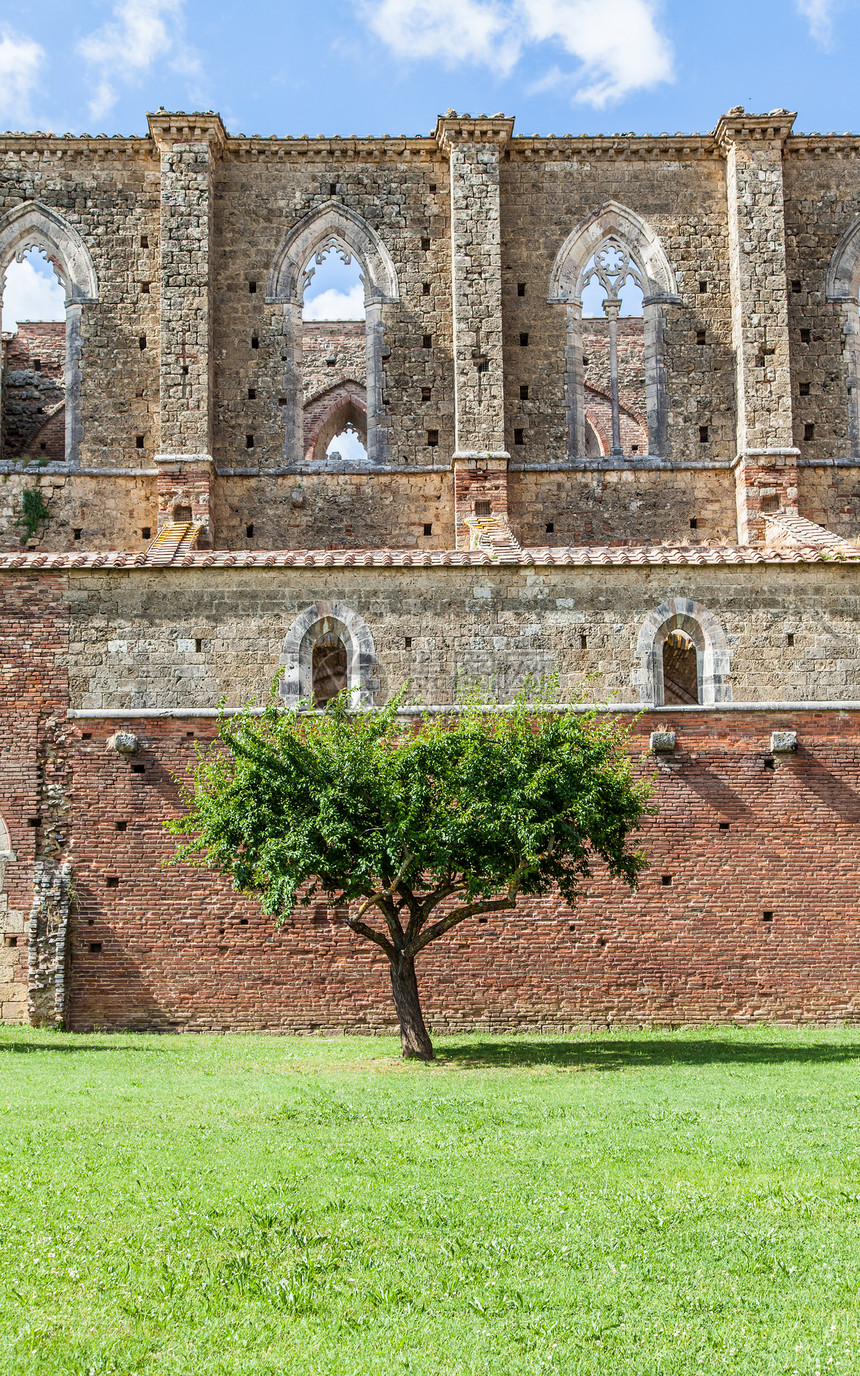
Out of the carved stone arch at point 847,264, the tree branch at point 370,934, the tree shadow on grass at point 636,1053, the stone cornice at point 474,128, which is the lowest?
the tree shadow on grass at point 636,1053

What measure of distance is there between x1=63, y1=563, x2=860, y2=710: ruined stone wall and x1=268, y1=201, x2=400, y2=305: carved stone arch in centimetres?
801

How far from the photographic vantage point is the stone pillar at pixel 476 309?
21.8m

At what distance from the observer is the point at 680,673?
843 inches

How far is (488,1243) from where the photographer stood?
6.37 meters

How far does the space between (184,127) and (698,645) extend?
1226 cm

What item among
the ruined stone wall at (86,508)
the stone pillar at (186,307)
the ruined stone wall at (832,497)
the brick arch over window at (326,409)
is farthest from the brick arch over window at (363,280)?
the ruined stone wall at (832,497)

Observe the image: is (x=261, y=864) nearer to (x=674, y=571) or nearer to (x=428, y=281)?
(x=674, y=571)

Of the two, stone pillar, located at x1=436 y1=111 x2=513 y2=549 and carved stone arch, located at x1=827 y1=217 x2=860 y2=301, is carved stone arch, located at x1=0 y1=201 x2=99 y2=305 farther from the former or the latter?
carved stone arch, located at x1=827 y1=217 x2=860 y2=301

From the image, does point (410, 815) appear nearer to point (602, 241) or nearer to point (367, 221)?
point (367, 221)

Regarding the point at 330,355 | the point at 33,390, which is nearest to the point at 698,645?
the point at 330,355

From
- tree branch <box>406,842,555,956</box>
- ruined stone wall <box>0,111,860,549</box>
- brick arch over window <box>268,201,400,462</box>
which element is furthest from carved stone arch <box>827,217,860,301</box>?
tree branch <box>406,842,555,956</box>

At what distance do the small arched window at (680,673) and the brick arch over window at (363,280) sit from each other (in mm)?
5771

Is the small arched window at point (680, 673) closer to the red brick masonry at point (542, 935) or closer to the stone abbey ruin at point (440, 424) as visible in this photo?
the stone abbey ruin at point (440, 424)

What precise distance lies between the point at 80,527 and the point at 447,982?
33.7ft
